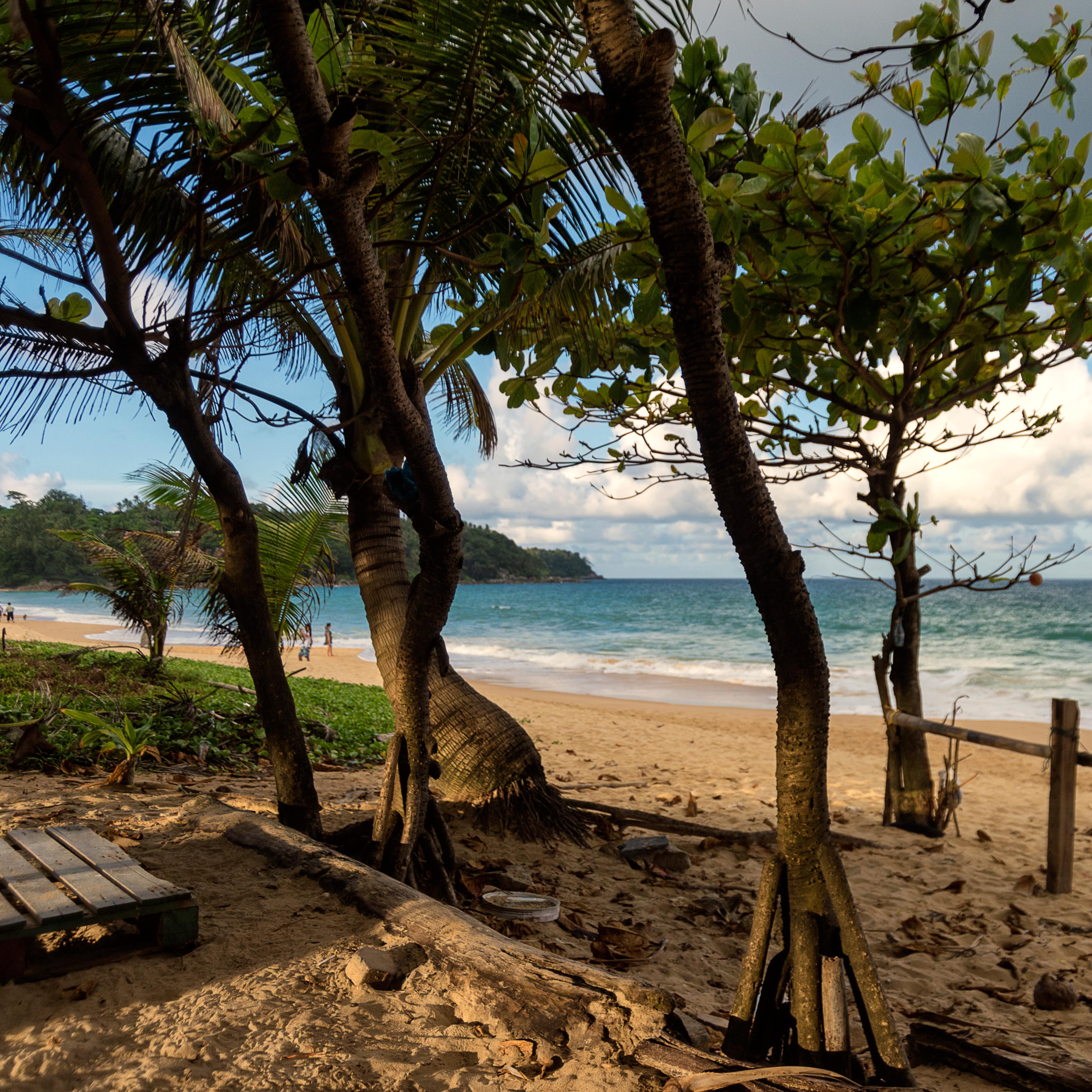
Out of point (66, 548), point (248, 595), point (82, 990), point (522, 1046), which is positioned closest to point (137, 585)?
point (248, 595)

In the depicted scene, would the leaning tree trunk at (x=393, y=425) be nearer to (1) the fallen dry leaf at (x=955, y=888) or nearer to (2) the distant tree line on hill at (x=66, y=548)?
(1) the fallen dry leaf at (x=955, y=888)

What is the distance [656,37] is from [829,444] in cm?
416

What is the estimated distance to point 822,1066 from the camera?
2084mm

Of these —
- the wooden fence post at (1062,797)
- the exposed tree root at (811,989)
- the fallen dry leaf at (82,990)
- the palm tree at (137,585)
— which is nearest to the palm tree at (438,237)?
the exposed tree root at (811,989)

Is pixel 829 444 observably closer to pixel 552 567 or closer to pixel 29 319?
pixel 29 319

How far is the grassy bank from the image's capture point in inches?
253

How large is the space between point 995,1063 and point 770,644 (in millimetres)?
1539

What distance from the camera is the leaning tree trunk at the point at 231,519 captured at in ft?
13.2

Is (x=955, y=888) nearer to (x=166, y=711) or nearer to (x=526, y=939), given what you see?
(x=526, y=939)

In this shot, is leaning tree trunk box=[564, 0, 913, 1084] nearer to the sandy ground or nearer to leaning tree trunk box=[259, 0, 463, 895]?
the sandy ground

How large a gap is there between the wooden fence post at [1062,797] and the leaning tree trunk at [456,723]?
3.05 metres

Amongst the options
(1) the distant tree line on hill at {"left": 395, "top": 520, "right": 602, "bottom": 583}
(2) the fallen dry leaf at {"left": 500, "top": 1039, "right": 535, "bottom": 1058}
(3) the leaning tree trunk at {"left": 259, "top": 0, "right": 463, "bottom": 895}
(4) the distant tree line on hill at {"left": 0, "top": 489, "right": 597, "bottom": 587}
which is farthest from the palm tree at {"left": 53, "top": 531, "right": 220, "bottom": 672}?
(1) the distant tree line on hill at {"left": 395, "top": 520, "right": 602, "bottom": 583}

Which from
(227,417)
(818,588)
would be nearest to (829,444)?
(227,417)

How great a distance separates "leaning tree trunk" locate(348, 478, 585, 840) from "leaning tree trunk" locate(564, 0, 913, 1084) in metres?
2.70
